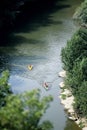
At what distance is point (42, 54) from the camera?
156ft

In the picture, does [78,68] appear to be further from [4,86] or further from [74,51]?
[4,86]

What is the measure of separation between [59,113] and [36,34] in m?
22.5

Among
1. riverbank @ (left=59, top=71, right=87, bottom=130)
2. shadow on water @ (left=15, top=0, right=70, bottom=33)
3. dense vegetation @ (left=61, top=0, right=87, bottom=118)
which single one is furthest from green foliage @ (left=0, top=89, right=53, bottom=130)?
shadow on water @ (left=15, top=0, right=70, bottom=33)

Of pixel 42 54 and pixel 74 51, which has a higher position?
pixel 74 51

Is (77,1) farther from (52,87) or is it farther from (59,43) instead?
(52,87)

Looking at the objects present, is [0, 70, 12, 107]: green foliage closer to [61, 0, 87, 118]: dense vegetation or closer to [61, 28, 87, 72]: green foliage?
[61, 0, 87, 118]: dense vegetation

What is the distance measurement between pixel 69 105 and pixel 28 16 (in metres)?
32.3

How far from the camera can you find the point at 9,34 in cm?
5519

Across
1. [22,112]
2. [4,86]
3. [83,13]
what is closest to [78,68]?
[4,86]

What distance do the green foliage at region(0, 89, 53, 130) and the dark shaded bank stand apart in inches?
1382

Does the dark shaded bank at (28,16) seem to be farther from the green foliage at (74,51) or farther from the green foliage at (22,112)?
the green foliage at (22,112)

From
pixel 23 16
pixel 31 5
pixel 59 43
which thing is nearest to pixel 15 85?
pixel 59 43

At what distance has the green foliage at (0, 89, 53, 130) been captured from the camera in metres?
16.5

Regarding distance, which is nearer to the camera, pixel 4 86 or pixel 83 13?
pixel 4 86
